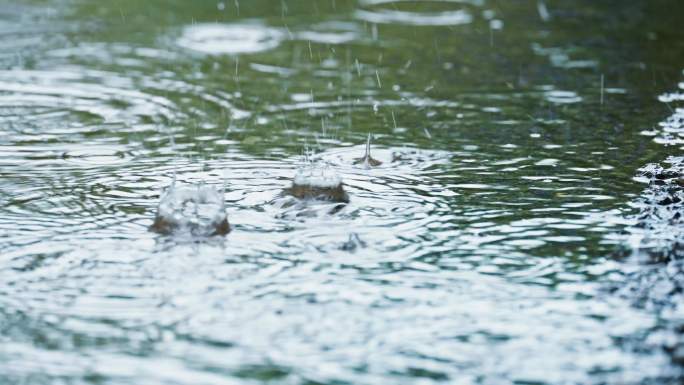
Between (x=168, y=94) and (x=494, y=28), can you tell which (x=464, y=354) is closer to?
(x=168, y=94)

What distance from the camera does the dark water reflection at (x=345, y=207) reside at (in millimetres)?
3734

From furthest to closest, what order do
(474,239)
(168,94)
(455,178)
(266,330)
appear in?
1. (168,94)
2. (455,178)
3. (474,239)
4. (266,330)

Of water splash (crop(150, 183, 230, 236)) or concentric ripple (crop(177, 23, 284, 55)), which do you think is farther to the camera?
concentric ripple (crop(177, 23, 284, 55))

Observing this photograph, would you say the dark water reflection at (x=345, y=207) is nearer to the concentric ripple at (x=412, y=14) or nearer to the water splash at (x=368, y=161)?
the water splash at (x=368, y=161)

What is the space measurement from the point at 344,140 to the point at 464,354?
10.2 ft

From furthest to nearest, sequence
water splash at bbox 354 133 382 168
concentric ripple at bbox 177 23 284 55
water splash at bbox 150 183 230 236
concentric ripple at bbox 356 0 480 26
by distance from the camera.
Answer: concentric ripple at bbox 356 0 480 26, concentric ripple at bbox 177 23 284 55, water splash at bbox 354 133 382 168, water splash at bbox 150 183 230 236

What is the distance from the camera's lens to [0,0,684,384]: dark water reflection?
373 cm

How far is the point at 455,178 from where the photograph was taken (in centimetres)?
578

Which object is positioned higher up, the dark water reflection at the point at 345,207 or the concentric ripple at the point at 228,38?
the concentric ripple at the point at 228,38

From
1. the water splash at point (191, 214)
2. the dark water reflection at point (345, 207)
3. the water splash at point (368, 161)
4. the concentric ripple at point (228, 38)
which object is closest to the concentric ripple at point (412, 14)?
the dark water reflection at point (345, 207)

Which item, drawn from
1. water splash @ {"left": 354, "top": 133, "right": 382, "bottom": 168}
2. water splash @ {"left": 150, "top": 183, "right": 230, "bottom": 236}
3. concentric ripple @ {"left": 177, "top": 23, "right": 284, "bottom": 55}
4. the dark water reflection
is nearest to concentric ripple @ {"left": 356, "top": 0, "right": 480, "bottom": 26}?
the dark water reflection

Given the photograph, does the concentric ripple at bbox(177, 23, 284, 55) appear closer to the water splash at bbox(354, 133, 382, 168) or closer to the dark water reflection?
the dark water reflection

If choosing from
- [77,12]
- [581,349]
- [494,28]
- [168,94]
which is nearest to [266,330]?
[581,349]

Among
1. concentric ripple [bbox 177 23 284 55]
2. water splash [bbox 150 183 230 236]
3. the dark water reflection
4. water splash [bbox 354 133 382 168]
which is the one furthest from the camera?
concentric ripple [bbox 177 23 284 55]
